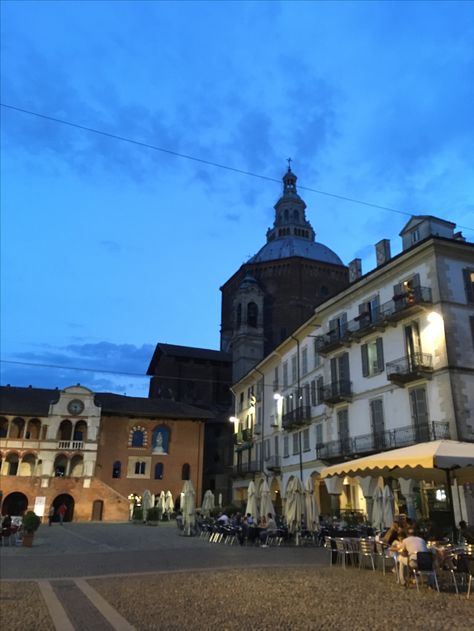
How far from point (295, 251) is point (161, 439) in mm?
33593

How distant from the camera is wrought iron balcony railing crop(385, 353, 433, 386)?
2205 cm

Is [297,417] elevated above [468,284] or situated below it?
below

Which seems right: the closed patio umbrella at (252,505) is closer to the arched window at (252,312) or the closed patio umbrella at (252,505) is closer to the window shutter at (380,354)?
the window shutter at (380,354)

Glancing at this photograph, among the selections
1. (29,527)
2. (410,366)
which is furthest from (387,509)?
(29,527)

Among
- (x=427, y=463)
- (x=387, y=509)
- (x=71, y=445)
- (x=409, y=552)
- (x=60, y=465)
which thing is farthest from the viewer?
(x=60, y=465)

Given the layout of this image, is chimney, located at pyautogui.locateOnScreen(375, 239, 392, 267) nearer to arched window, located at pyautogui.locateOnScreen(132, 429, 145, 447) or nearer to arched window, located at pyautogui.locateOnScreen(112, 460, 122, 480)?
arched window, located at pyautogui.locateOnScreen(132, 429, 145, 447)

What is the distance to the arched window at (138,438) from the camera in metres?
49.6

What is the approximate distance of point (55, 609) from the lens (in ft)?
28.1

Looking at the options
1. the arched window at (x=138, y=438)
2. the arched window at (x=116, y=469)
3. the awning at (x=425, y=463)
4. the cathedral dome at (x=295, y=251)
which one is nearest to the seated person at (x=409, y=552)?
the awning at (x=425, y=463)

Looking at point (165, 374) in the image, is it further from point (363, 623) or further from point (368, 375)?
point (363, 623)

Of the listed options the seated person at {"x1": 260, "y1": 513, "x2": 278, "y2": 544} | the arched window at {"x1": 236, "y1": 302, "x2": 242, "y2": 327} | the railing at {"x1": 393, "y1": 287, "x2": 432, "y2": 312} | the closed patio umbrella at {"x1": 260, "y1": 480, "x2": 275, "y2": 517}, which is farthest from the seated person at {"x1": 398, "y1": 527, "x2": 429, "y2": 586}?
the arched window at {"x1": 236, "y1": 302, "x2": 242, "y2": 327}

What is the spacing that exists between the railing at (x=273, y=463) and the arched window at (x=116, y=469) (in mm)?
15008

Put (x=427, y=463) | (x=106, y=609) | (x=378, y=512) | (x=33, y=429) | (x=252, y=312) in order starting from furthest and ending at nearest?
(x=252, y=312)
(x=33, y=429)
(x=378, y=512)
(x=427, y=463)
(x=106, y=609)

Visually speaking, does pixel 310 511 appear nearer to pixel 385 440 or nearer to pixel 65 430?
pixel 385 440
